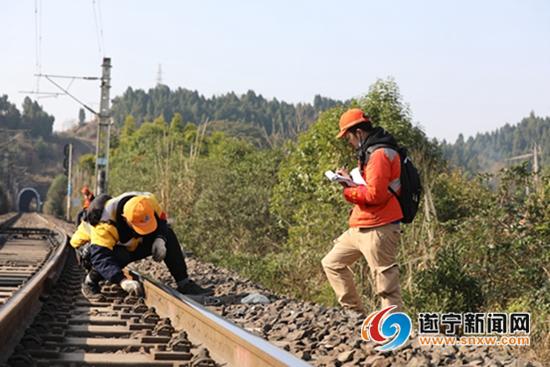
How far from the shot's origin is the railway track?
5.52 meters

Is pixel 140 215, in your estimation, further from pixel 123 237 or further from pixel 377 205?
pixel 377 205

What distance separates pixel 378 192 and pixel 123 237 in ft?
9.38

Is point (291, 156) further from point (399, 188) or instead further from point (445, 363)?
point (445, 363)

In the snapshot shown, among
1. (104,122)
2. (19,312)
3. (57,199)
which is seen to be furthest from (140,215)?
(57,199)

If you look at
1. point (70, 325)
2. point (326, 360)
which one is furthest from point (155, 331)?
point (326, 360)

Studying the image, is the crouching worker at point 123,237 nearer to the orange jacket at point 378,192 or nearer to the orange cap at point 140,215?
the orange cap at point 140,215

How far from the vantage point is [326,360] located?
584 centimetres

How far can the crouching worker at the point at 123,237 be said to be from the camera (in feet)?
27.8

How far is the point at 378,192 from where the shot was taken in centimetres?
710

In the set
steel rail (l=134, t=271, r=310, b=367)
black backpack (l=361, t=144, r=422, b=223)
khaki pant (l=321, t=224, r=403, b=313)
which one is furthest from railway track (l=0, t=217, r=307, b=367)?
black backpack (l=361, t=144, r=422, b=223)

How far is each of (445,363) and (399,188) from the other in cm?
201

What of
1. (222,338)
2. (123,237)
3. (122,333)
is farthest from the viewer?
(123,237)

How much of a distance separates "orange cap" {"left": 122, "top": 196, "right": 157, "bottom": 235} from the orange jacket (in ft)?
7.01

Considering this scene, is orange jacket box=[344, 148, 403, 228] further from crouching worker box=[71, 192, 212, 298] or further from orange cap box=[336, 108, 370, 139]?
crouching worker box=[71, 192, 212, 298]
